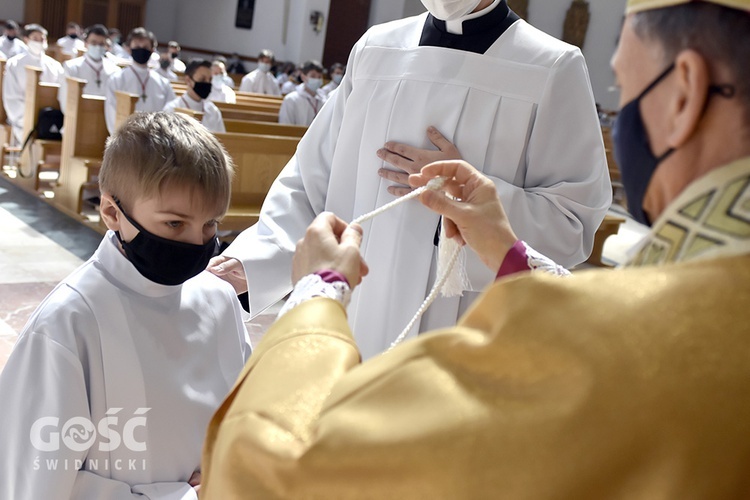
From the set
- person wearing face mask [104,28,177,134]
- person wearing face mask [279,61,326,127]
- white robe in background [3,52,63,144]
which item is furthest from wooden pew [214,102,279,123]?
Answer: white robe in background [3,52,63,144]

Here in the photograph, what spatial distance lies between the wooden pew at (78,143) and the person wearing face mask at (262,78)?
8.26 meters

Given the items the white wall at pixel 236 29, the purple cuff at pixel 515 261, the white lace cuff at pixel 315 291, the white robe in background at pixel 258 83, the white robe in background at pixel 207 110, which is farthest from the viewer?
the white wall at pixel 236 29

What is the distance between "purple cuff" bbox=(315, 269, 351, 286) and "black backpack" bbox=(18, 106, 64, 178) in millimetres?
8112

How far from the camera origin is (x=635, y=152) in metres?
0.99

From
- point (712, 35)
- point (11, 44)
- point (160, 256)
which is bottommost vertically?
point (160, 256)

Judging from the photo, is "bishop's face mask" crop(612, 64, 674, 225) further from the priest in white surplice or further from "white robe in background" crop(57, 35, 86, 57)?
"white robe in background" crop(57, 35, 86, 57)

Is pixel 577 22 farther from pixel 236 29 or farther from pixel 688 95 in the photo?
pixel 688 95

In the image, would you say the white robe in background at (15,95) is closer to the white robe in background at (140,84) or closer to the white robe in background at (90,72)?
the white robe in background at (90,72)

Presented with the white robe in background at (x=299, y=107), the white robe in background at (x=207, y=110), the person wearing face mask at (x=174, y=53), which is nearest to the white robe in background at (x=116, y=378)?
the white robe in background at (x=207, y=110)

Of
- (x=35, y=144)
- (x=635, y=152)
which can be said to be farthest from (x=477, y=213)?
(x=35, y=144)

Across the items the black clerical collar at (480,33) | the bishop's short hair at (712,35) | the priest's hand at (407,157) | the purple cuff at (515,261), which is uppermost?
the black clerical collar at (480,33)

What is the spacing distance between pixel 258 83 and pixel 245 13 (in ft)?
17.3

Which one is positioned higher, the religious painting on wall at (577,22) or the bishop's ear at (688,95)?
the religious painting on wall at (577,22)

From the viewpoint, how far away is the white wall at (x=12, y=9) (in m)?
20.2
